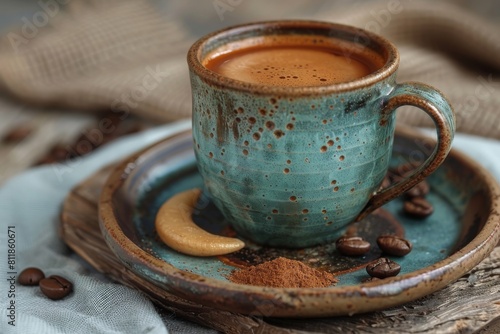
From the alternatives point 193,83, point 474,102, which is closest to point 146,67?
point 474,102

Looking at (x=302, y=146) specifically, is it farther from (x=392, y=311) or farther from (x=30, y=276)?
(x=30, y=276)

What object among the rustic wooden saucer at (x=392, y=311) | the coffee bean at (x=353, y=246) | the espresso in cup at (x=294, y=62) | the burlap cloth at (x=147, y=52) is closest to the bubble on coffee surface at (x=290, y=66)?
the espresso in cup at (x=294, y=62)

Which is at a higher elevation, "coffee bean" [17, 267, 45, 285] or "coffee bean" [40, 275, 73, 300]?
"coffee bean" [40, 275, 73, 300]

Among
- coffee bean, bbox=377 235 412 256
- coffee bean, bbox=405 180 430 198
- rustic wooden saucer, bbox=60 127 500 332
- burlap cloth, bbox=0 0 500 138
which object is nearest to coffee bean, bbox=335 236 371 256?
coffee bean, bbox=377 235 412 256

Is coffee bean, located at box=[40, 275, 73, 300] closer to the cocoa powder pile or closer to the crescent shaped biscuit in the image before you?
the crescent shaped biscuit

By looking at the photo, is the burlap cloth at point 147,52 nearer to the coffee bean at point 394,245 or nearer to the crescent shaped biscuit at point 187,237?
the crescent shaped biscuit at point 187,237

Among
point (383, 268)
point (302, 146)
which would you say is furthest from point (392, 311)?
point (302, 146)

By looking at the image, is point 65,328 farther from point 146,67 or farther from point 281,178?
point 146,67
